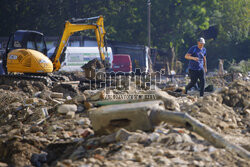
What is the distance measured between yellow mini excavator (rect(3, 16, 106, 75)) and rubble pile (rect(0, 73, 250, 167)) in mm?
6454

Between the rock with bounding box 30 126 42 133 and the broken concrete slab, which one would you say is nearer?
the broken concrete slab

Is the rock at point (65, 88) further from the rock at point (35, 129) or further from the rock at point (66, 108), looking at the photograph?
the rock at point (35, 129)

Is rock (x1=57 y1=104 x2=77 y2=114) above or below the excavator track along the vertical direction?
below

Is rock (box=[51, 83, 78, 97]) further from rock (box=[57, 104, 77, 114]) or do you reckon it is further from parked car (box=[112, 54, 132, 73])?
parked car (box=[112, 54, 132, 73])

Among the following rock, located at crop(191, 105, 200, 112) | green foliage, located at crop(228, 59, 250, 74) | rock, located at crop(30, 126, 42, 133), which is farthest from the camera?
green foliage, located at crop(228, 59, 250, 74)

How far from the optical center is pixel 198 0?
4344cm

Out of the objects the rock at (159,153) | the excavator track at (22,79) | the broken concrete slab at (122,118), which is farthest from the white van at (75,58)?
the rock at (159,153)

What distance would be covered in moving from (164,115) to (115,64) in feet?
74.0

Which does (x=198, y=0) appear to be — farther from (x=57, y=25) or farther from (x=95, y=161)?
(x=95, y=161)

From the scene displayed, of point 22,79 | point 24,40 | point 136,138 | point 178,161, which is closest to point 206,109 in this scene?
point 136,138

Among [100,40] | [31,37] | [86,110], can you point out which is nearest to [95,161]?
[86,110]

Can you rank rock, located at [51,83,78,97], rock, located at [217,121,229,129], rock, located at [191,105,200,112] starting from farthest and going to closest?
rock, located at [51,83,78,97], rock, located at [191,105,200,112], rock, located at [217,121,229,129]

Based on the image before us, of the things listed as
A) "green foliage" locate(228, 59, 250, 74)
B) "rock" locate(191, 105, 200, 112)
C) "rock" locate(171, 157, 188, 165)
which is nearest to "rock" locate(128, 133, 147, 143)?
"rock" locate(171, 157, 188, 165)

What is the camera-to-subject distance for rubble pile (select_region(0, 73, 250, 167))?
5539mm
